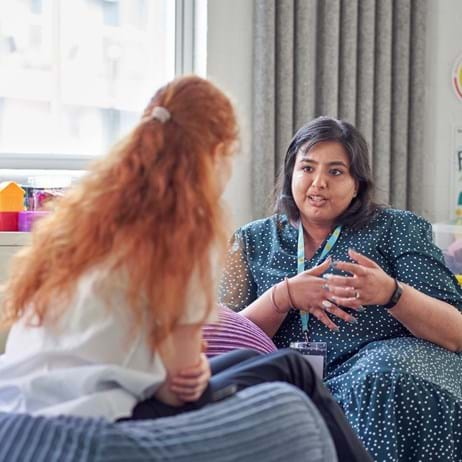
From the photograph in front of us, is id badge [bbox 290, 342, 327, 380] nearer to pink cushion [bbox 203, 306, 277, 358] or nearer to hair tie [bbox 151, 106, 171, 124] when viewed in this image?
pink cushion [bbox 203, 306, 277, 358]

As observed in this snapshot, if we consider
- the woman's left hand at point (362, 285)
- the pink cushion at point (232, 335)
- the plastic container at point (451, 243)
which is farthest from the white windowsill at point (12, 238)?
the plastic container at point (451, 243)

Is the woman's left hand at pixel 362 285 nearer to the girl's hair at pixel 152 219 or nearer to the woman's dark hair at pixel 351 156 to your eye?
the woman's dark hair at pixel 351 156

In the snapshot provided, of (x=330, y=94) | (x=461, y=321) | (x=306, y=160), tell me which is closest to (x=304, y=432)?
(x=461, y=321)

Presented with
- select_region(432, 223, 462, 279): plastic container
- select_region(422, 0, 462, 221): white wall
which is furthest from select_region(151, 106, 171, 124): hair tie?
select_region(422, 0, 462, 221): white wall

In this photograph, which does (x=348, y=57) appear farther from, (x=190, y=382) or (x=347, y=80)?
(x=190, y=382)

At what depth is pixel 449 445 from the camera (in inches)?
67.4

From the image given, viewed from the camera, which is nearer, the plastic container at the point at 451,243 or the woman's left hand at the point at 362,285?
the woman's left hand at the point at 362,285

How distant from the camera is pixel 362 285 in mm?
1833

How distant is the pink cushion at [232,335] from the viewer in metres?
1.74

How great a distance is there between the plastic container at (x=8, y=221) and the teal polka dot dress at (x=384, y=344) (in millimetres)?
643

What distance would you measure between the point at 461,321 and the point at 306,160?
58 cm

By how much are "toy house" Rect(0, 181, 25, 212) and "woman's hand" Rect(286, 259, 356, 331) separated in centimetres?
87

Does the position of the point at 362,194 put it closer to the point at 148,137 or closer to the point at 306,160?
the point at 306,160

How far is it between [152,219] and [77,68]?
190 cm
